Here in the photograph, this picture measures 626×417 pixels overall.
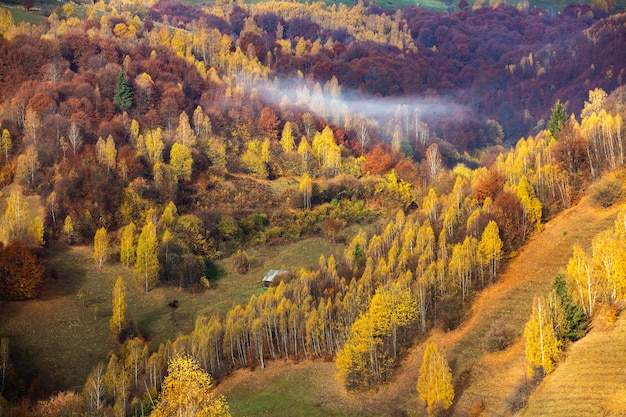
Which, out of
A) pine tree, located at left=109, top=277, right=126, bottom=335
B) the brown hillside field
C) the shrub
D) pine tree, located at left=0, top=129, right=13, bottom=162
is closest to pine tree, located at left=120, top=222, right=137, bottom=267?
pine tree, located at left=109, top=277, right=126, bottom=335

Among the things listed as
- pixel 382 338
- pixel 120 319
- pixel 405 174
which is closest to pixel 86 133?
pixel 120 319

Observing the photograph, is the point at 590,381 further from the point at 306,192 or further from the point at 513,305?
the point at 306,192

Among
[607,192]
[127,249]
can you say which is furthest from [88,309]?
[607,192]

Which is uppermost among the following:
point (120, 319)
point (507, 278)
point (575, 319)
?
point (575, 319)

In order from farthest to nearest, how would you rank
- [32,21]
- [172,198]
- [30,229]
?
[32,21], [172,198], [30,229]

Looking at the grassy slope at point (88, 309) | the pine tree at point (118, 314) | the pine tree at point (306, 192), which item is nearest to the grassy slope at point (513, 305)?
the grassy slope at point (88, 309)

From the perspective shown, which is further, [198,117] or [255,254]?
[198,117]

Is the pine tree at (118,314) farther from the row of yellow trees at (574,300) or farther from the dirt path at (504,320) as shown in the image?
the row of yellow trees at (574,300)

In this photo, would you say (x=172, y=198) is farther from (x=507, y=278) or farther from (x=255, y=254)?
(x=507, y=278)
